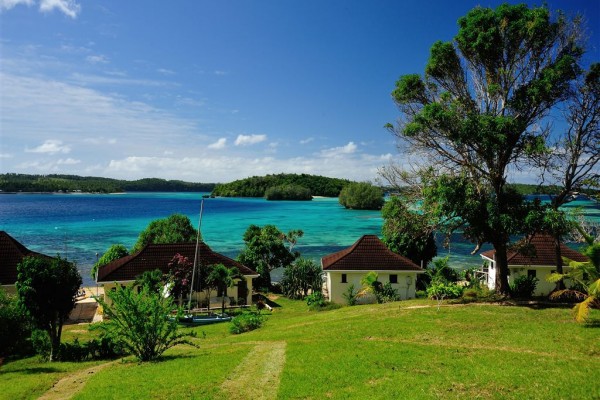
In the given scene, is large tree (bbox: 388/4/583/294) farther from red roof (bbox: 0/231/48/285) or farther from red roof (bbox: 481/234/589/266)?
red roof (bbox: 0/231/48/285)

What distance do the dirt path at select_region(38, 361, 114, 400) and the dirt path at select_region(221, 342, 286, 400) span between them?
16.2ft

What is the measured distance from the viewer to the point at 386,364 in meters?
13.6

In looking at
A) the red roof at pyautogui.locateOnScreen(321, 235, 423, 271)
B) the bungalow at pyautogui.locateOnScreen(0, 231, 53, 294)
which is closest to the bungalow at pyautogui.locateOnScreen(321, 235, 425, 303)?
the red roof at pyautogui.locateOnScreen(321, 235, 423, 271)

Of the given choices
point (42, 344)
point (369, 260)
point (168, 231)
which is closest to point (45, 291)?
point (42, 344)

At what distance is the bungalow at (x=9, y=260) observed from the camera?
29.5 metres

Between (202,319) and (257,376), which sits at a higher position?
(257,376)

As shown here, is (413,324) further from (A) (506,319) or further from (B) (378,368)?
(B) (378,368)

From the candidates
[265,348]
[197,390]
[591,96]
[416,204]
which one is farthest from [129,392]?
[591,96]

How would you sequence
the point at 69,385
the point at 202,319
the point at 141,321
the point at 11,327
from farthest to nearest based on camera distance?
the point at 202,319, the point at 11,327, the point at 141,321, the point at 69,385

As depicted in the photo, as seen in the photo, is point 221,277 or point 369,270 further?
point 369,270

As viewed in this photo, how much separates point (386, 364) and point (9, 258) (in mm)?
29325

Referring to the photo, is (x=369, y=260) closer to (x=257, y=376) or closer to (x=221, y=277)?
(x=221, y=277)

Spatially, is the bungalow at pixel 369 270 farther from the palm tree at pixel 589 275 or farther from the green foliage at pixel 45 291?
the green foliage at pixel 45 291

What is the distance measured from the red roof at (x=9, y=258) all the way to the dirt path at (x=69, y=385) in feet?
55.9
